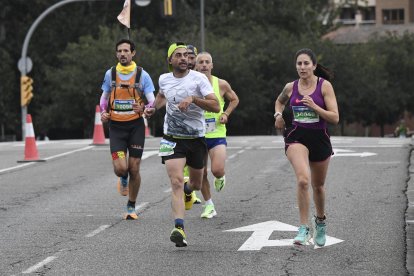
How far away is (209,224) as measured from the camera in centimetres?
1273

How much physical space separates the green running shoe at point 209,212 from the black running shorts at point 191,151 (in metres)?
1.95

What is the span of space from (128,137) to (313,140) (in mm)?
3310

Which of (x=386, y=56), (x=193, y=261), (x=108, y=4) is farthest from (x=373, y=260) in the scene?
(x=386, y=56)

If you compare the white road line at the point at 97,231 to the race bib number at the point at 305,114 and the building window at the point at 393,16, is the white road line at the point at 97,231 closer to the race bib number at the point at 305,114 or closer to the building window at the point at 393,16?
the race bib number at the point at 305,114

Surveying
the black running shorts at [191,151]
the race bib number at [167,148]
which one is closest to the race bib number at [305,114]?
the black running shorts at [191,151]

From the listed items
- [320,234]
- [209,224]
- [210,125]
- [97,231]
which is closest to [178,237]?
[320,234]

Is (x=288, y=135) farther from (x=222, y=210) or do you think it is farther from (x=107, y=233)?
(x=222, y=210)

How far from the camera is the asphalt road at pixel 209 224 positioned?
32.1 ft

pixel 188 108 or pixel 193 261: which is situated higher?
pixel 188 108

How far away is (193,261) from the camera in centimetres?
1000

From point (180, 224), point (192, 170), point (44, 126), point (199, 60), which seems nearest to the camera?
point (180, 224)

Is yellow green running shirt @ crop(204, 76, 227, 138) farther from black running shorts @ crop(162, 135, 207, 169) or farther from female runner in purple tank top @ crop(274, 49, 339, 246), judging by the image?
female runner in purple tank top @ crop(274, 49, 339, 246)

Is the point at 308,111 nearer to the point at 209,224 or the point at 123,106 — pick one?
the point at 209,224

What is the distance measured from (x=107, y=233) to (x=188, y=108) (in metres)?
1.68
